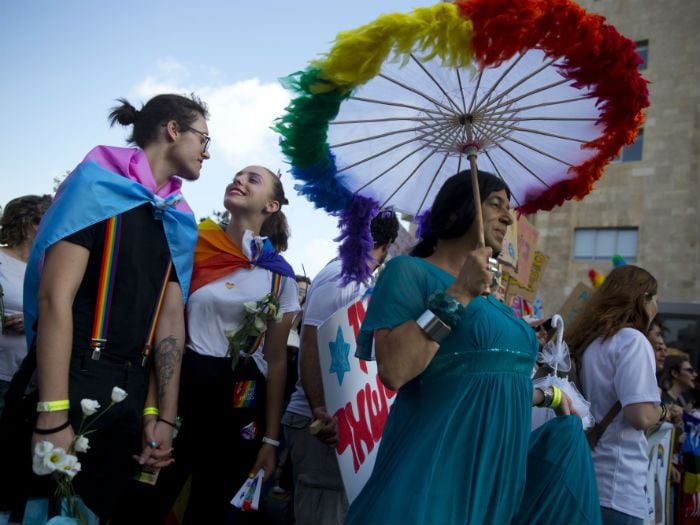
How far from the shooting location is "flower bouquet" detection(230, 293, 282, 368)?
9.61 feet

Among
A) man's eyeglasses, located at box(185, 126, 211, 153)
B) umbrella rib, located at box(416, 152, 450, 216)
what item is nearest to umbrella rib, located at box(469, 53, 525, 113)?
umbrella rib, located at box(416, 152, 450, 216)

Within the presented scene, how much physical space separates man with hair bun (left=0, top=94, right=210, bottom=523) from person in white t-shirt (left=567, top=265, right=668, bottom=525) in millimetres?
2119

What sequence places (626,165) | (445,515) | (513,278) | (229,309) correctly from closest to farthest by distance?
1. (445,515)
2. (229,309)
3. (513,278)
4. (626,165)

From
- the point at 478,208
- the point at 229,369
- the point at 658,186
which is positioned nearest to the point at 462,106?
the point at 478,208

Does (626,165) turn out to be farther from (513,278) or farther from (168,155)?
(168,155)

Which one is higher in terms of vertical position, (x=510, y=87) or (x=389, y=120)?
(x=510, y=87)

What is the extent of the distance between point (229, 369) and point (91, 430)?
0.91m

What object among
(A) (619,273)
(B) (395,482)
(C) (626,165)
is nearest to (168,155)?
(B) (395,482)

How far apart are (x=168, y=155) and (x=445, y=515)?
71.4 inches

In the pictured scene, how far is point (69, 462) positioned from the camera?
6.23 ft

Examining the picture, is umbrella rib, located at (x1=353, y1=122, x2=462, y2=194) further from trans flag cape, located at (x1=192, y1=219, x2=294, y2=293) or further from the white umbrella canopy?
trans flag cape, located at (x1=192, y1=219, x2=294, y2=293)

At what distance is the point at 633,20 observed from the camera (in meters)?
21.4

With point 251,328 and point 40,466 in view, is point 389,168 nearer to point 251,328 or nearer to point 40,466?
point 251,328

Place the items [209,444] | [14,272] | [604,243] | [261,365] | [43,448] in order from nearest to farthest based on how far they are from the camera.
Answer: [43,448]
[209,444]
[261,365]
[14,272]
[604,243]
